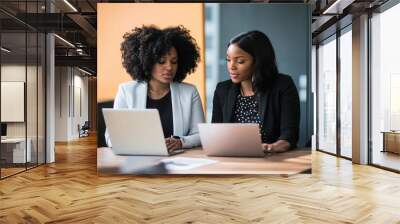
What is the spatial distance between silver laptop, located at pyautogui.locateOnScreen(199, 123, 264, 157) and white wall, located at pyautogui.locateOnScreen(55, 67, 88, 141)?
11.3 metres

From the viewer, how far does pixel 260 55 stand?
6711mm

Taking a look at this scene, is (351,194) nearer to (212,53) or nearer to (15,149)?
(212,53)

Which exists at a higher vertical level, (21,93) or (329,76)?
(329,76)

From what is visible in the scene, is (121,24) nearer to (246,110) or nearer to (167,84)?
(167,84)

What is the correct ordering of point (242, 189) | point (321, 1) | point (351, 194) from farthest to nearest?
point (321, 1) < point (242, 189) < point (351, 194)

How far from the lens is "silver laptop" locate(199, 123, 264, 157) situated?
6.61m

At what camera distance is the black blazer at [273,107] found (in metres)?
6.66

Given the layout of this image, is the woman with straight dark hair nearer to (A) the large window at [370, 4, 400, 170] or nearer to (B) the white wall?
(A) the large window at [370, 4, 400, 170]

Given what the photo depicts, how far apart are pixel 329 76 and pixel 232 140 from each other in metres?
5.23

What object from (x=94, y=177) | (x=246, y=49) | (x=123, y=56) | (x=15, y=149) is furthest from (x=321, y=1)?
(x=15, y=149)

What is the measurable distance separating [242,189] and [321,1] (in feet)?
14.1

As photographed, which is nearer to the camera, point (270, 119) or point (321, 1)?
point (270, 119)

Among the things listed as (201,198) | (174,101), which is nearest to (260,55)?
(174,101)

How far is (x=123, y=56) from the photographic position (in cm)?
678
